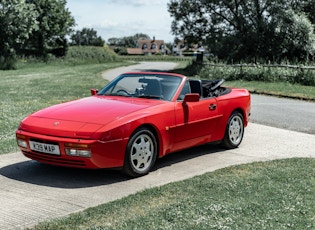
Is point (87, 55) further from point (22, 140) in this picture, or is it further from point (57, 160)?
point (57, 160)

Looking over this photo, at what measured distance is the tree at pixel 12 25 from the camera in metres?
40.4

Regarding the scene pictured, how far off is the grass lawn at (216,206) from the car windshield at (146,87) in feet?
4.94

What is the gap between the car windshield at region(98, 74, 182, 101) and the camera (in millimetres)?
6895

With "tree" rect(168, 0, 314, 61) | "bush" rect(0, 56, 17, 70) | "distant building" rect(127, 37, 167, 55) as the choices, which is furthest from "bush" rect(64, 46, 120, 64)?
"distant building" rect(127, 37, 167, 55)

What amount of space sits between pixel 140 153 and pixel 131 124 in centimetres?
47

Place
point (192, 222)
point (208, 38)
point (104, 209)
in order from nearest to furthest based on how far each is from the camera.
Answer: point (192, 222)
point (104, 209)
point (208, 38)

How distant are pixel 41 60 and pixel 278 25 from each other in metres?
25.2

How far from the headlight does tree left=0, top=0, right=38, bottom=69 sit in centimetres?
3617

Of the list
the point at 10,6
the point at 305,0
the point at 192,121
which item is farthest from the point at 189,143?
the point at 10,6

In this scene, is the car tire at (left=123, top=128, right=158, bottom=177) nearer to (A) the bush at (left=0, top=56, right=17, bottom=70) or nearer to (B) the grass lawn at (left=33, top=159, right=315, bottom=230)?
(B) the grass lawn at (left=33, top=159, right=315, bottom=230)

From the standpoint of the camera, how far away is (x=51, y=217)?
4.52 m

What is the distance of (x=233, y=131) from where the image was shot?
26.2ft

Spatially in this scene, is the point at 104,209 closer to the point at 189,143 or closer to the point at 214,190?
the point at 214,190

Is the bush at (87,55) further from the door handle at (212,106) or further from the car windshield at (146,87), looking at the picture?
the door handle at (212,106)
